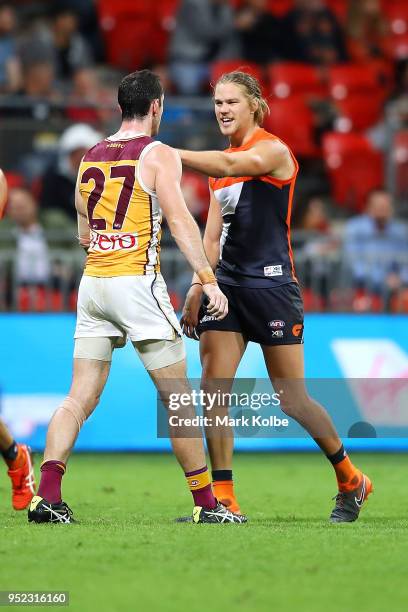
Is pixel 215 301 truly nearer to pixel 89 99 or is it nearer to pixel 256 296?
pixel 256 296

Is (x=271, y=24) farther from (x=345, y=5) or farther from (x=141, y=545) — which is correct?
(x=141, y=545)

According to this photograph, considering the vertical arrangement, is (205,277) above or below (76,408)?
above

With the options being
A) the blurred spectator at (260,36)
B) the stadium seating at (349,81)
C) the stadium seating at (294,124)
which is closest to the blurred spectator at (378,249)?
the stadium seating at (294,124)

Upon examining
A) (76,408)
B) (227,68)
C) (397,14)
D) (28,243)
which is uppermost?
(397,14)

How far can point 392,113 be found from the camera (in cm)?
1557

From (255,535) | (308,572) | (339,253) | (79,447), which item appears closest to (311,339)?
(339,253)

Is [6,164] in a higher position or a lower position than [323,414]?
higher

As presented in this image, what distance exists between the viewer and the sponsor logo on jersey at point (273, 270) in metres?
7.22

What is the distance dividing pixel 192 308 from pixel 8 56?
29.9 feet

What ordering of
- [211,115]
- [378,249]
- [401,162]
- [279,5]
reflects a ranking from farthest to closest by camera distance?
1. [279,5]
2. [401,162]
3. [211,115]
4. [378,249]

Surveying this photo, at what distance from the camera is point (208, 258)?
7.34 m

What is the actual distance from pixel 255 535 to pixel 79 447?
519cm

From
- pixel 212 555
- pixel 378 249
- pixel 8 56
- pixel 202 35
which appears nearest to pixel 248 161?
pixel 212 555

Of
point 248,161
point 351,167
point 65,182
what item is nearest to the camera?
point 248,161
